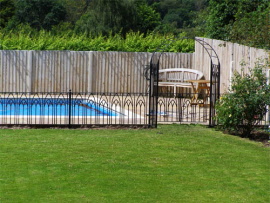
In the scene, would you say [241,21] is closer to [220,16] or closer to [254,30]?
[254,30]

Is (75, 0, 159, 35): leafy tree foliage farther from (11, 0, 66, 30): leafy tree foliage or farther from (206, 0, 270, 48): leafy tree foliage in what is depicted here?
(206, 0, 270, 48): leafy tree foliage

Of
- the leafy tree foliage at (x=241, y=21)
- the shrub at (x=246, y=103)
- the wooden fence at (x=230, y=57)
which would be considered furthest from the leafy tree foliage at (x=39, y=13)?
the shrub at (x=246, y=103)

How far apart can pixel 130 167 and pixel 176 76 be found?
12.8 metres

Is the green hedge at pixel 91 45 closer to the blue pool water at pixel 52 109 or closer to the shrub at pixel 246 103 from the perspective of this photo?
the blue pool water at pixel 52 109

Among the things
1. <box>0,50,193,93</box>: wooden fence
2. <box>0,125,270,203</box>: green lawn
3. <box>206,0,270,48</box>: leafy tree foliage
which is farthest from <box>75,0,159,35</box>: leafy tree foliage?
<box>0,125,270,203</box>: green lawn

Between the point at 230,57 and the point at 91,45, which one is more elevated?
the point at 91,45

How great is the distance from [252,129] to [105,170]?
5061mm

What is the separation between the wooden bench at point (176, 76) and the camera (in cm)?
2094

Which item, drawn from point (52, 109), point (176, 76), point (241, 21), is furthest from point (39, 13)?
point (52, 109)

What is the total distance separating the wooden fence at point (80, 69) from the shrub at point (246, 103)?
8542mm

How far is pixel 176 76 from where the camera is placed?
21891 mm

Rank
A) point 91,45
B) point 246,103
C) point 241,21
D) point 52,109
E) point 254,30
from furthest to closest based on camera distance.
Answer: point 91,45, point 241,21, point 254,30, point 52,109, point 246,103

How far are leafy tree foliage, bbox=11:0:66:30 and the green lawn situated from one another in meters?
34.1

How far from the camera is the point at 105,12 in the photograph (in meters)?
39.1
